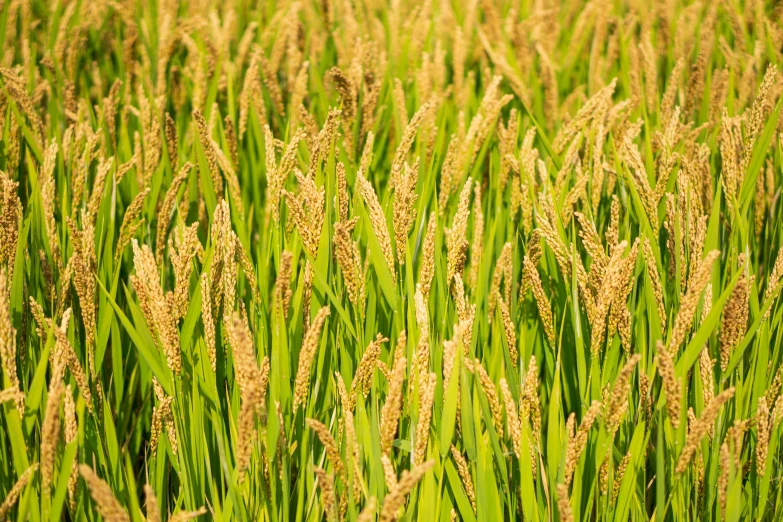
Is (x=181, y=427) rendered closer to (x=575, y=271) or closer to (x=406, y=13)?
(x=575, y=271)

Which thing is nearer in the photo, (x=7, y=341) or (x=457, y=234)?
(x=7, y=341)

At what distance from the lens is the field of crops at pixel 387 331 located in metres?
1.23

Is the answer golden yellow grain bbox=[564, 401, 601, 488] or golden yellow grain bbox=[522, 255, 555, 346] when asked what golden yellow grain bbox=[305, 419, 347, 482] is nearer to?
golden yellow grain bbox=[564, 401, 601, 488]

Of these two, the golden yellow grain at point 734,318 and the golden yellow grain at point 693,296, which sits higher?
the golden yellow grain at point 693,296

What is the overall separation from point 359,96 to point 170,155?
2.05 ft

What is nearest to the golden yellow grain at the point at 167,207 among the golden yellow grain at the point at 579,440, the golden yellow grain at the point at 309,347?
the golden yellow grain at the point at 309,347

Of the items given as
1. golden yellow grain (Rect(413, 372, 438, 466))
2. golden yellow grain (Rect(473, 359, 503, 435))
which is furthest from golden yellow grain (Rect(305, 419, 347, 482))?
golden yellow grain (Rect(473, 359, 503, 435))

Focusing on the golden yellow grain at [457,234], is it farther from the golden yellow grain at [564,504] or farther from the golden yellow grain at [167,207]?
the golden yellow grain at [167,207]

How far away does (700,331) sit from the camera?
51.0 inches

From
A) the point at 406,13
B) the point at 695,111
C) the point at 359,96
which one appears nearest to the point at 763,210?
the point at 695,111

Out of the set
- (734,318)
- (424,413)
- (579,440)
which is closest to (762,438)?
(734,318)

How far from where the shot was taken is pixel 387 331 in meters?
1.59

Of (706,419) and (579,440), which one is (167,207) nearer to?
(579,440)

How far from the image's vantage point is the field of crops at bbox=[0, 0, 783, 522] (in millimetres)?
1229
